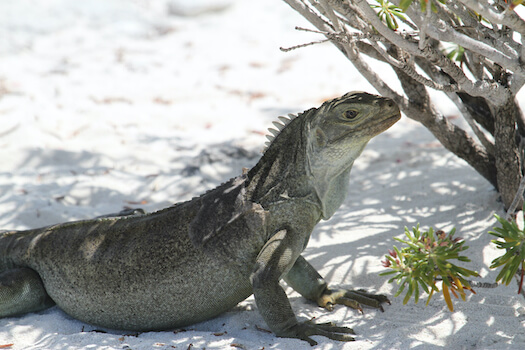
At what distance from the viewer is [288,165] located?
380cm

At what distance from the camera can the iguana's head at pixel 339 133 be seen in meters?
3.50

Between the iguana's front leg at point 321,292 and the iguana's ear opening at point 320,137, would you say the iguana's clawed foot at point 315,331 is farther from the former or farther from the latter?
the iguana's ear opening at point 320,137

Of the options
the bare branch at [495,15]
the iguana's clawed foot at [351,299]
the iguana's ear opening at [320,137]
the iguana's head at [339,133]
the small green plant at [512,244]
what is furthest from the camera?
the iguana's clawed foot at [351,299]

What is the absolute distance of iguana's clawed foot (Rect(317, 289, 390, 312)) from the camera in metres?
4.08

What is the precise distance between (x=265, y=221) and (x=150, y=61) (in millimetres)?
8183

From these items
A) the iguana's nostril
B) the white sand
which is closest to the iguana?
the iguana's nostril

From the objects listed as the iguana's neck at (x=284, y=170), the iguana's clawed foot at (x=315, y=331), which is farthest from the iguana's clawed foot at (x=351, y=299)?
the iguana's neck at (x=284, y=170)

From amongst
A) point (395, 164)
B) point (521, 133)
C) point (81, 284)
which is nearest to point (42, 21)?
point (395, 164)

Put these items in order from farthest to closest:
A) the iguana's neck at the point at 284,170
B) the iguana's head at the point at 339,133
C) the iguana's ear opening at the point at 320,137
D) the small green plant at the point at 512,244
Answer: the iguana's neck at the point at 284,170
the iguana's ear opening at the point at 320,137
the iguana's head at the point at 339,133
the small green plant at the point at 512,244

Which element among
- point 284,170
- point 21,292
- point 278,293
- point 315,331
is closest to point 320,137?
point 284,170

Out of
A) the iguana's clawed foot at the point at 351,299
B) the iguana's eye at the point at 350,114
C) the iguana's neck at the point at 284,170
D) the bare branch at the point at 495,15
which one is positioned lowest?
the iguana's clawed foot at the point at 351,299

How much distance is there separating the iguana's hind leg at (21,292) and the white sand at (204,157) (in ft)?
0.28

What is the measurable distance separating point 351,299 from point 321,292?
234mm

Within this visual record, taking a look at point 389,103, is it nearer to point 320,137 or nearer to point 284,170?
point 320,137
